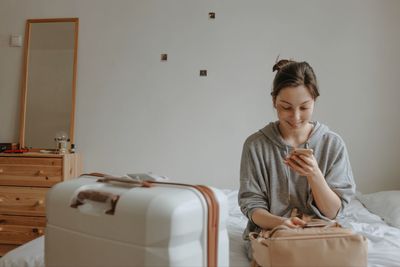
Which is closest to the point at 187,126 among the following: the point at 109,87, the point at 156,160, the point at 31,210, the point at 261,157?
the point at 156,160

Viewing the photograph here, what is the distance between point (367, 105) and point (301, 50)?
1.95ft

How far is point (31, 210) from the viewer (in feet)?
7.42

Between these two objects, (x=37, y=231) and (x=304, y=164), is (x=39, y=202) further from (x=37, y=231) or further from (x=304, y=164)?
(x=304, y=164)

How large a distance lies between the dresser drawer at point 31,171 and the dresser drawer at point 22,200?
40 millimetres

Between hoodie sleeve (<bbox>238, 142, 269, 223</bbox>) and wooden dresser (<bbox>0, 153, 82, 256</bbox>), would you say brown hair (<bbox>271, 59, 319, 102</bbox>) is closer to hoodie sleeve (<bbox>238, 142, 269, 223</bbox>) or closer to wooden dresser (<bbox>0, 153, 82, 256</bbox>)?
hoodie sleeve (<bbox>238, 142, 269, 223</bbox>)

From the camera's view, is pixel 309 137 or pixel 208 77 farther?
pixel 208 77

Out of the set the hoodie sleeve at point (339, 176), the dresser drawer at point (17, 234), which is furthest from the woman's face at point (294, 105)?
the dresser drawer at point (17, 234)

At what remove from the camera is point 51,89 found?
2.65 metres

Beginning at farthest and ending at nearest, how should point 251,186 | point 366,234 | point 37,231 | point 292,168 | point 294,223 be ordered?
point 37,231
point 366,234
point 251,186
point 292,168
point 294,223

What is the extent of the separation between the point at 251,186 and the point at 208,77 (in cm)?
152

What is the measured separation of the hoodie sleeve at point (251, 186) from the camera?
1103 mm

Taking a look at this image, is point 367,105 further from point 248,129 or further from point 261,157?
point 261,157

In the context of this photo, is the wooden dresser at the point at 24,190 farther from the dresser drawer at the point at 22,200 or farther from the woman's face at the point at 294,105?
the woman's face at the point at 294,105

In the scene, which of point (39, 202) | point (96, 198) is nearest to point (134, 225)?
point (96, 198)
